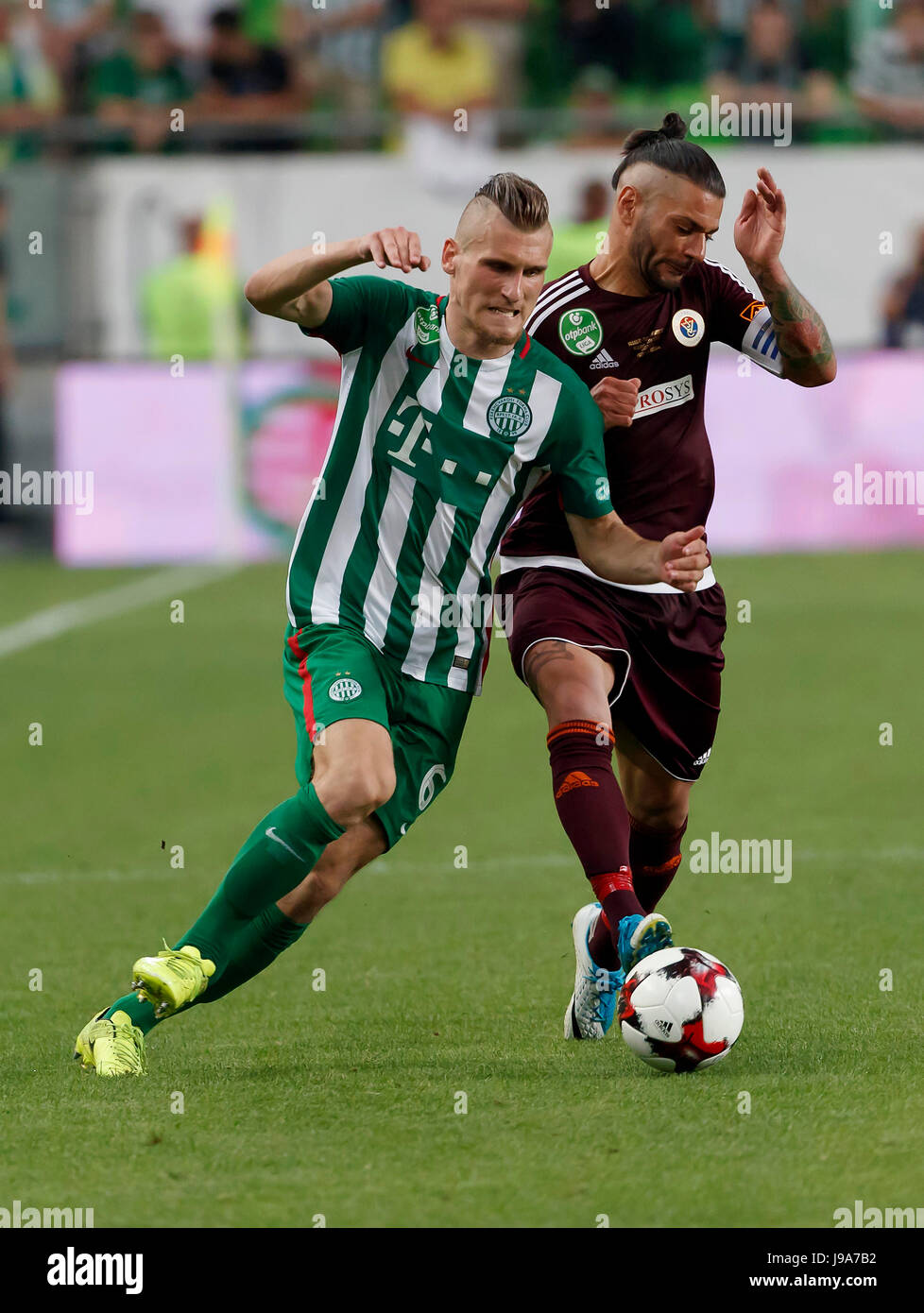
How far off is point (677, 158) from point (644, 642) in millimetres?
1224

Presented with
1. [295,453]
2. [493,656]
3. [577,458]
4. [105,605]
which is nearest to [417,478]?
[577,458]

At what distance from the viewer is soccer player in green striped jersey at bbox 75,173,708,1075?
4.70 meters

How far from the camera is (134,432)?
54.9 ft

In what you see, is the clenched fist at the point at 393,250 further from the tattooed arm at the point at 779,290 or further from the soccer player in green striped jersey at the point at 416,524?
the tattooed arm at the point at 779,290

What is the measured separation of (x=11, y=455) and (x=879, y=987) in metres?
13.1

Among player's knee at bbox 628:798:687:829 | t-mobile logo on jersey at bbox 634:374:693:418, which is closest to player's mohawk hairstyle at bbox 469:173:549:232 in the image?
t-mobile logo on jersey at bbox 634:374:693:418

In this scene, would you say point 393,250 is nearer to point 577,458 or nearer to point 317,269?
point 317,269

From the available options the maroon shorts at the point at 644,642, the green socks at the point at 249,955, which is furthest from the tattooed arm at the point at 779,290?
the green socks at the point at 249,955

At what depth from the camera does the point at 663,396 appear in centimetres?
531

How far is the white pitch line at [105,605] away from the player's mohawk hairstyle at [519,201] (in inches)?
336

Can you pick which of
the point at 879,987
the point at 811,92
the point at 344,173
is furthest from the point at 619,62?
the point at 879,987

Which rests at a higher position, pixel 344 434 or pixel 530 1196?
pixel 344 434

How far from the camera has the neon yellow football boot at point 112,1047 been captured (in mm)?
4602

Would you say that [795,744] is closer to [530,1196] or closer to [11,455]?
[530,1196]
